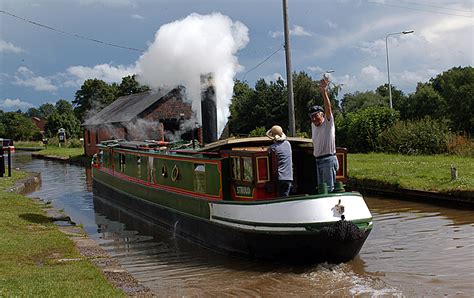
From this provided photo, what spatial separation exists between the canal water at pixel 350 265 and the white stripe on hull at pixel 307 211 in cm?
76

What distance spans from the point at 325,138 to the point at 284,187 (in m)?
1.05

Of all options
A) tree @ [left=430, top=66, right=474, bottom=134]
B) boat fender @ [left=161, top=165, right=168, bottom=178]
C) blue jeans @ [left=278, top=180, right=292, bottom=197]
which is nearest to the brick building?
boat fender @ [left=161, top=165, right=168, bottom=178]

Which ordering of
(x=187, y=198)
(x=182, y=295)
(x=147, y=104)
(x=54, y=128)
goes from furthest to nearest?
(x=54, y=128) < (x=147, y=104) < (x=187, y=198) < (x=182, y=295)

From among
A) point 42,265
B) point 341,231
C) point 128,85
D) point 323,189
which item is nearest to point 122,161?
point 42,265

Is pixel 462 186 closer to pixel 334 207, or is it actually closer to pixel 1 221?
pixel 334 207

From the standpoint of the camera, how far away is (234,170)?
9.08 metres

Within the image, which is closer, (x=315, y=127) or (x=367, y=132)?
(x=315, y=127)

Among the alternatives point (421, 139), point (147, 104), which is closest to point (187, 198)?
point (421, 139)

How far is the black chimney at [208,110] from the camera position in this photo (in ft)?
42.5

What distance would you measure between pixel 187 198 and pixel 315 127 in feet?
11.2

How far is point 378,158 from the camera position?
19844 mm

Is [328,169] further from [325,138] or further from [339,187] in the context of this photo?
[325,138]

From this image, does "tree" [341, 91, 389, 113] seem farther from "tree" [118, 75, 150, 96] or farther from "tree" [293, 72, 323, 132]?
"tree" [118, 75, 150, 96]

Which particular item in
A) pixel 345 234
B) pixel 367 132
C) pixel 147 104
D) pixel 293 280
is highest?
pixel 147 104
